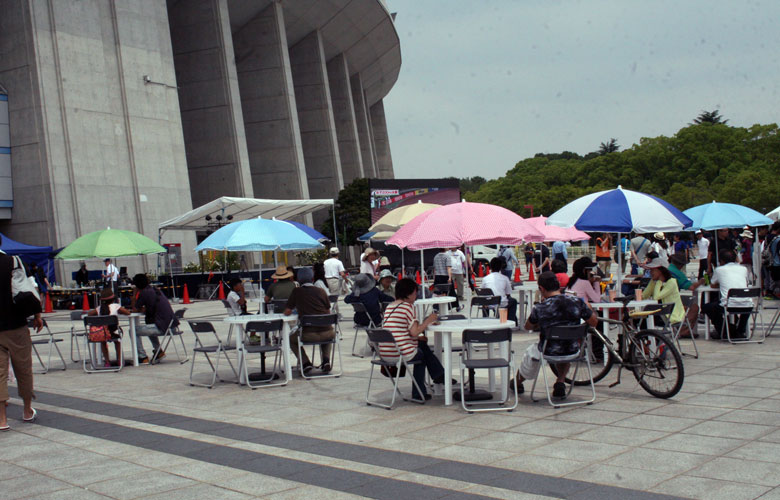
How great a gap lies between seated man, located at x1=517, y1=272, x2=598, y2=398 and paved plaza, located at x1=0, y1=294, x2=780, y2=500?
Answer: 0.38 meters

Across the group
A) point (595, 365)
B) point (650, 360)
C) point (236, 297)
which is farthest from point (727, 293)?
point (236, 297)

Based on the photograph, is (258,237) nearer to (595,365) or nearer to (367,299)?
(367,299)

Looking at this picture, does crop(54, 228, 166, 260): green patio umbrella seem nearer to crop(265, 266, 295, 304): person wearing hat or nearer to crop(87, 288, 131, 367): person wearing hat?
crop(87, 288, 131, 367): person wearing hat

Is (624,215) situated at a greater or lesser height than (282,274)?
greater

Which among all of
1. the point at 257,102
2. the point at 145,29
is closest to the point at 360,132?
the point at 257,102

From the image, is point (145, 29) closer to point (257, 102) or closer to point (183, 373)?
point (257, 102)

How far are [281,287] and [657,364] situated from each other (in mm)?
6178

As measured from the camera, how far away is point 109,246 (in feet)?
43.1

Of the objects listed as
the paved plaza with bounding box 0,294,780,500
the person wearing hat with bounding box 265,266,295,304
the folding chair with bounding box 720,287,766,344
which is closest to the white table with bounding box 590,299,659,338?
the paved plaza with bounding box 0,294,780,500

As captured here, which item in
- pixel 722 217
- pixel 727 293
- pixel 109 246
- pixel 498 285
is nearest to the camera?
pixel 727 293

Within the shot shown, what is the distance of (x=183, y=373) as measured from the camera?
438 inches

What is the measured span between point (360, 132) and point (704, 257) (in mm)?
47265

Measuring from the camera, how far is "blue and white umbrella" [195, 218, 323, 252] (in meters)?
12.9

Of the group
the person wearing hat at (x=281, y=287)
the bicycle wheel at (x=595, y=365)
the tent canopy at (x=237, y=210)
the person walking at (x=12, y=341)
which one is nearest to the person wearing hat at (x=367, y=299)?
the person wearing hat at (x=281, y=287)
